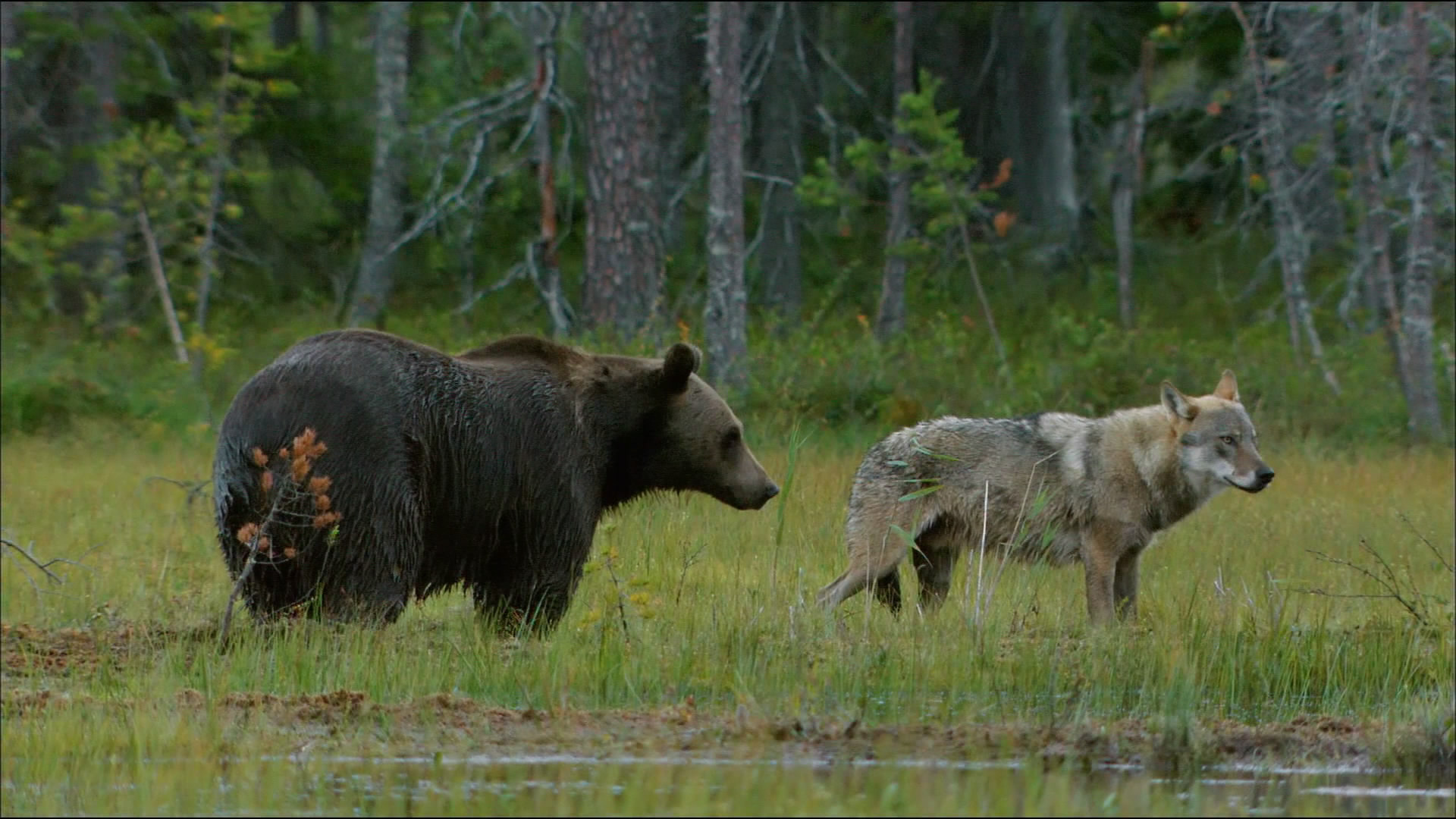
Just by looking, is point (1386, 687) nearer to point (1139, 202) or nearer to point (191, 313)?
point (191, 313)

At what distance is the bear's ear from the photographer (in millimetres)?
8461

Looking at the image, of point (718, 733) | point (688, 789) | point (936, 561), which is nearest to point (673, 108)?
A: point (936, 561)

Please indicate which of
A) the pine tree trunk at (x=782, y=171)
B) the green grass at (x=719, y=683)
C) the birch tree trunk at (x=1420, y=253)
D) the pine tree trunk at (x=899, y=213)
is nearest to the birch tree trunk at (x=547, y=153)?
the pine tree trunk at (x=782, y=171)

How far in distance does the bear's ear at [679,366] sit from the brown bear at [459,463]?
1 centimetres

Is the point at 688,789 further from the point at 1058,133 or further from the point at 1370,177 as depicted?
the point at 1058,133

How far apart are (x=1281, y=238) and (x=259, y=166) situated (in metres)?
14.2

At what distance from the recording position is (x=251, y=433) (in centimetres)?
747

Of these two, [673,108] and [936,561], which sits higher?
[673,108]

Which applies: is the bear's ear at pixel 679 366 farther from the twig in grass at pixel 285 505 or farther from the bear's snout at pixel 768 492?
the twig in grass at pixel 285 505

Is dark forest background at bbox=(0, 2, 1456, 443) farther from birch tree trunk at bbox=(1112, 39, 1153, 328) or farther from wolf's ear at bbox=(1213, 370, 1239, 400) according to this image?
wolf's ear at bbox=(1213, 370, 1239, 400)

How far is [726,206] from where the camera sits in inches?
695

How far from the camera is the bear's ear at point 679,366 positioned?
8.46 m

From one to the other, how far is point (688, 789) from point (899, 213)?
17450 millimetres

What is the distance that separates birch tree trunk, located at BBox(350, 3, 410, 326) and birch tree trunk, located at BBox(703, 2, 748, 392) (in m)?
6.03
